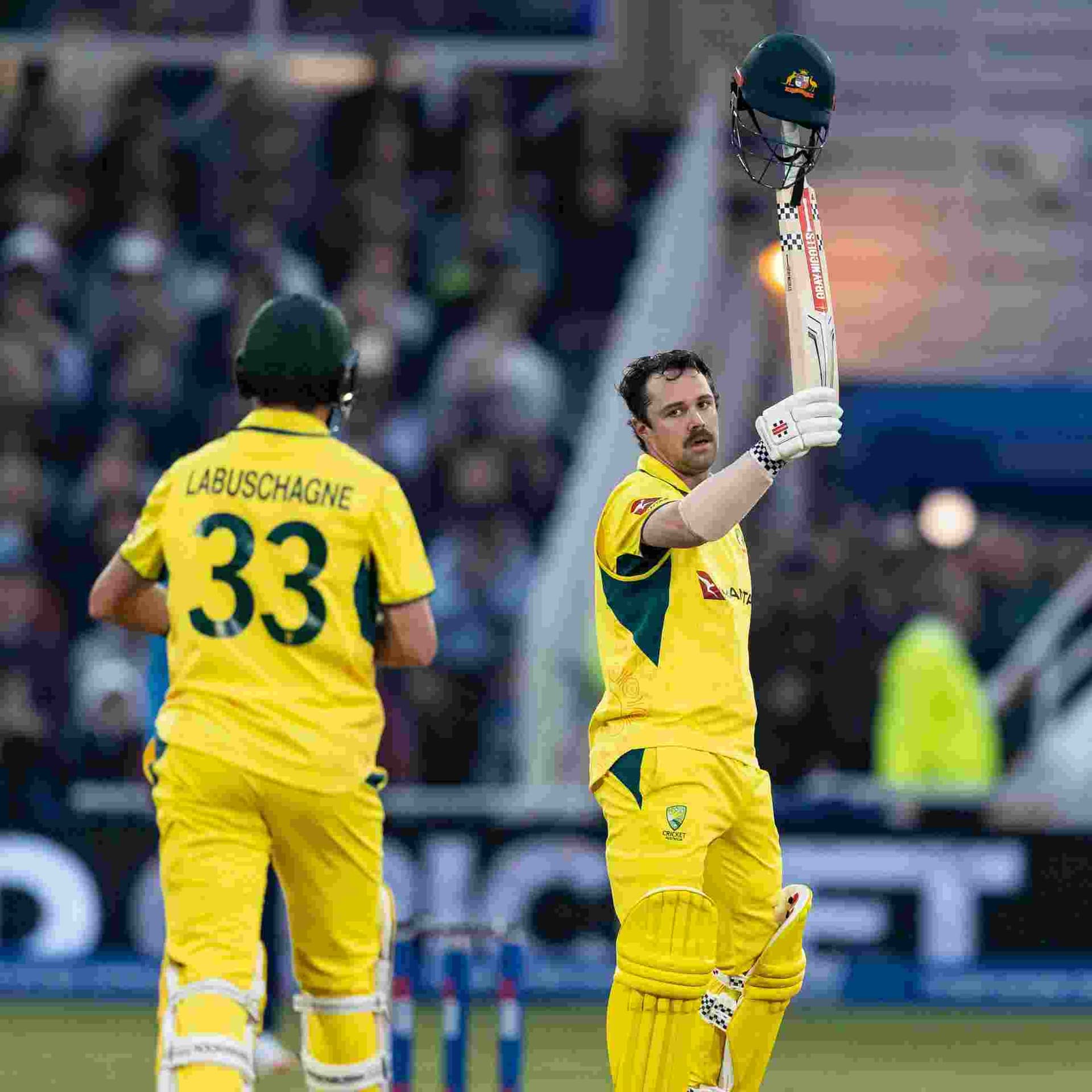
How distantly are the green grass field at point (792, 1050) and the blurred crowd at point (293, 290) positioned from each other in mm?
1765

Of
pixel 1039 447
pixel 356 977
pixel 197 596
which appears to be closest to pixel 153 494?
pixel 197 596

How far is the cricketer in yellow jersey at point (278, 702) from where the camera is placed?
611 cm

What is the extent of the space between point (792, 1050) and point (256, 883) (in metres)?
5.32

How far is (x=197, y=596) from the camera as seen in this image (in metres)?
6.25

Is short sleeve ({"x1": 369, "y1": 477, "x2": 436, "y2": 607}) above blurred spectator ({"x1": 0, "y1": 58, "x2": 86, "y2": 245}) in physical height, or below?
below

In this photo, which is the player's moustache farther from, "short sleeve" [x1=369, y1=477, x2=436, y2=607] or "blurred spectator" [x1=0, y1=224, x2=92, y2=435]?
"blurred spectator" [x1=0, y1=224, x2=92, y2=435]

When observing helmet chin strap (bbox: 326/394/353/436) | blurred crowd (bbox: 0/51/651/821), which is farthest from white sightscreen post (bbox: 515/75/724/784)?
helmet chin strap (bbox: 326/394/353/436)

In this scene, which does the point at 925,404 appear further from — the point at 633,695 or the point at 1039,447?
the point at 633,695

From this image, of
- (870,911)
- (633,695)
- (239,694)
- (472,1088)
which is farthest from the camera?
(870,911)

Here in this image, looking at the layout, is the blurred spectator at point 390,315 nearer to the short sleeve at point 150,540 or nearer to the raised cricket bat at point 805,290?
the raised cricket bat at point 805,290

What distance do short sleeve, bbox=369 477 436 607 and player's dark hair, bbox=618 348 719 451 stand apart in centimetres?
93

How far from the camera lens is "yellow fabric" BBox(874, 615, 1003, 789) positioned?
1282 cm

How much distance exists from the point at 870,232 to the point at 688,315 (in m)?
2.49

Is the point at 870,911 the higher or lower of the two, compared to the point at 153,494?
lower
